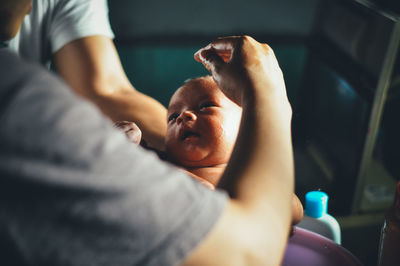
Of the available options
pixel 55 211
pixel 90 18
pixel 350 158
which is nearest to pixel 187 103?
pixel 90 18

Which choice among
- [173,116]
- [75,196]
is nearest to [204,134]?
[173,116]

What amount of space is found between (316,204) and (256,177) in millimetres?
456

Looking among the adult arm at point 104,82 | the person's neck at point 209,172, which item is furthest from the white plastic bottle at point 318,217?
the adult arm at point 104,82

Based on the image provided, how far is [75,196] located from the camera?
37 centimetres

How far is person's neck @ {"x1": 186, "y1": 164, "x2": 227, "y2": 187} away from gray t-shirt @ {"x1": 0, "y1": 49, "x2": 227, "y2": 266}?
49cm

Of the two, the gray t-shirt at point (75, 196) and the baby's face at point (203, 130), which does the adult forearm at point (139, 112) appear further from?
the gray t-shirt at point (75, 196)

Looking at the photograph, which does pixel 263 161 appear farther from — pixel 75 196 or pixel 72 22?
pixel 72 22

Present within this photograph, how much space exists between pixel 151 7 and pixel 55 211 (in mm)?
1760

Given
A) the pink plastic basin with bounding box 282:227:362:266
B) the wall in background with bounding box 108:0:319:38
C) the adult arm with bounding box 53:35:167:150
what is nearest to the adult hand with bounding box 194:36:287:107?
the pink plastic basin with bounding box 282:227:362:266

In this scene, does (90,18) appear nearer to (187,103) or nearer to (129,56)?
(187,103)

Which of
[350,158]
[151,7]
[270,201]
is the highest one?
[270,201]

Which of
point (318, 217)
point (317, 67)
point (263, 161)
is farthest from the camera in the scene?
point (317, 67)

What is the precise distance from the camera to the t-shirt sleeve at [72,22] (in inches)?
48.1

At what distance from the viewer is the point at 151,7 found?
197cm
